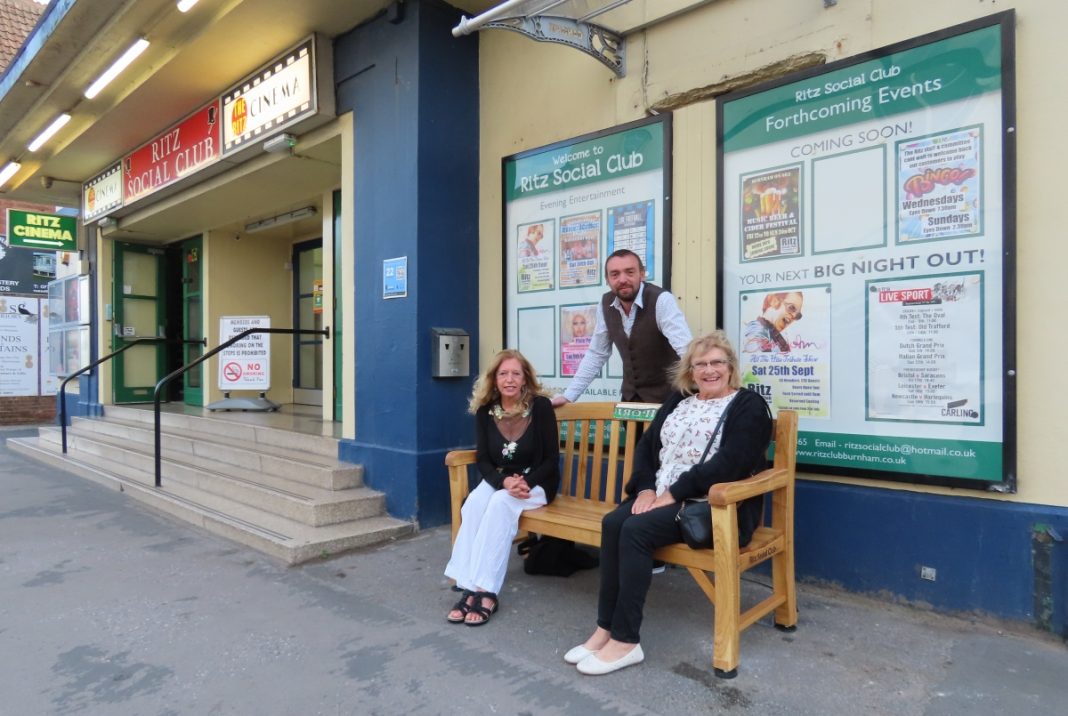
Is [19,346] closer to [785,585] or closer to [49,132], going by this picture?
[49,132]

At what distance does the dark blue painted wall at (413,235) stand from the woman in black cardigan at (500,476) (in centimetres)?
133

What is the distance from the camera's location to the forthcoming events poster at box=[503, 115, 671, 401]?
13.9 ft

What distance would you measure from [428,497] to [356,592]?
1.19 metres

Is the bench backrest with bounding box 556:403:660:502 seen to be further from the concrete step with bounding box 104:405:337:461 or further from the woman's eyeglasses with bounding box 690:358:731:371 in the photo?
the concrete step with bounding box 104:405:337:461

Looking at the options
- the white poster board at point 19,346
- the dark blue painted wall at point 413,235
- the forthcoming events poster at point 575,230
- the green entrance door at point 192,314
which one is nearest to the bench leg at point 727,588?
the forthcoming events poster at point 575,230

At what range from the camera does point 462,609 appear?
3283 mm

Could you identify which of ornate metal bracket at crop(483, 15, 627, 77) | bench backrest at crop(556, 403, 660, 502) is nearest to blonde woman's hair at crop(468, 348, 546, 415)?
bench backrest at crop(556, 403, 660, 502)

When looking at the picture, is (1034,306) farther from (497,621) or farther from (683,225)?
(497,621)

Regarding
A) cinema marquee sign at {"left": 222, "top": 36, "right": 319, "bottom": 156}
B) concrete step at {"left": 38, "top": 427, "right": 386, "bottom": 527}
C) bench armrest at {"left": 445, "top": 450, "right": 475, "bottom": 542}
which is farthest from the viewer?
cinema marquee sign at {"left": 222, "top": 36, "right": 319, "bottom": 156}

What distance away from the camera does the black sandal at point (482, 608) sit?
3234 millimetres

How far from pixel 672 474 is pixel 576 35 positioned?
8.57 feet

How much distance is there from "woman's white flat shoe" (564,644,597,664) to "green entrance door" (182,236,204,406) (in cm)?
834

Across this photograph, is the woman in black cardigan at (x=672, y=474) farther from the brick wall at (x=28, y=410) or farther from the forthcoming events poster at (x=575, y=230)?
the brick wall at (x=28, y=410)

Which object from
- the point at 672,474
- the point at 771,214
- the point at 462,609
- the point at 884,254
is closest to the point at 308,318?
the point at 462,609
